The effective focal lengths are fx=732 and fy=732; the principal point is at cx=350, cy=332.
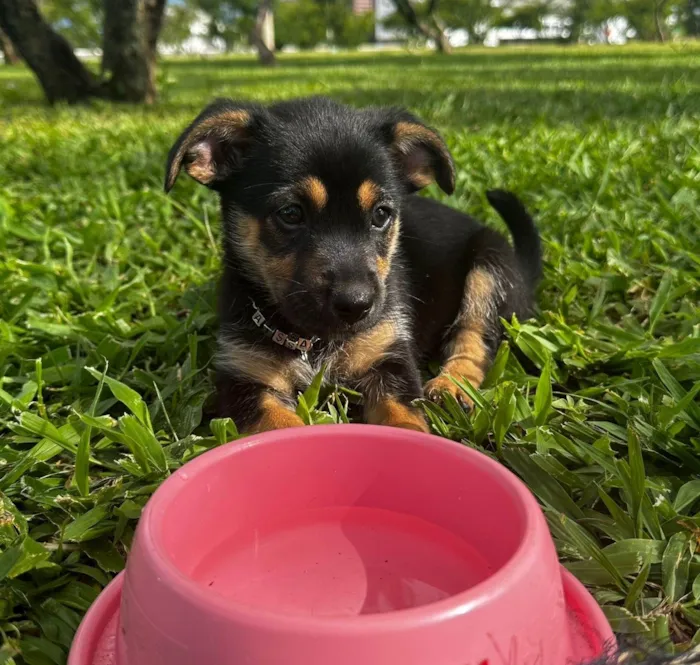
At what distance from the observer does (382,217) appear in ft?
8.22

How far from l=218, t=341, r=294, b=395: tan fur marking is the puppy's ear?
89 cm

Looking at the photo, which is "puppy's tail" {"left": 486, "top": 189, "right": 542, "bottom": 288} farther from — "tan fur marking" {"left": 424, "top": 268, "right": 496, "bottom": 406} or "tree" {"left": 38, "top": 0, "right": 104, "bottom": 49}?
"tree" {"left": 38, "top": 0, "right": 104, "bottom": 49}

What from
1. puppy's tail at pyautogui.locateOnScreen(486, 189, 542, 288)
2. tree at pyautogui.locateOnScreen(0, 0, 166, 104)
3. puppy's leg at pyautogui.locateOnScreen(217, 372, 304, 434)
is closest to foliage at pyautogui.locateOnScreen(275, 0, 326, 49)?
tree at pyautogui.locateOnScreen(0, 0, 166, 104)

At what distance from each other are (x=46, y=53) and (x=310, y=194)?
27.9 ft

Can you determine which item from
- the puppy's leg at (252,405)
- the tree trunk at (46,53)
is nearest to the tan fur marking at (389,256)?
the puppy's leg at (252,405)

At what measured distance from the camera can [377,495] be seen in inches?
61.9

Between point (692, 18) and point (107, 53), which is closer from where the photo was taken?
point (107, 53)

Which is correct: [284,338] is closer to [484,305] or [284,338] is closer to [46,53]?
[484,305]

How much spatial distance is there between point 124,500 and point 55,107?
8.74 meters

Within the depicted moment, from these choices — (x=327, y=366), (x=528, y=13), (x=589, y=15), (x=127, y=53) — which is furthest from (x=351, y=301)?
(x=528, y=13)

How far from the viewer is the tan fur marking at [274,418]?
84.7 inches

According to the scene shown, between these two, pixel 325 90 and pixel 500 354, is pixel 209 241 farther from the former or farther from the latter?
pixel 325 90

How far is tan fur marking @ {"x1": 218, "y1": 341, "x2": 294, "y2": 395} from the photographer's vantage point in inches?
94.0

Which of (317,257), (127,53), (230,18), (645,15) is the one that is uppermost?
(230,18)
